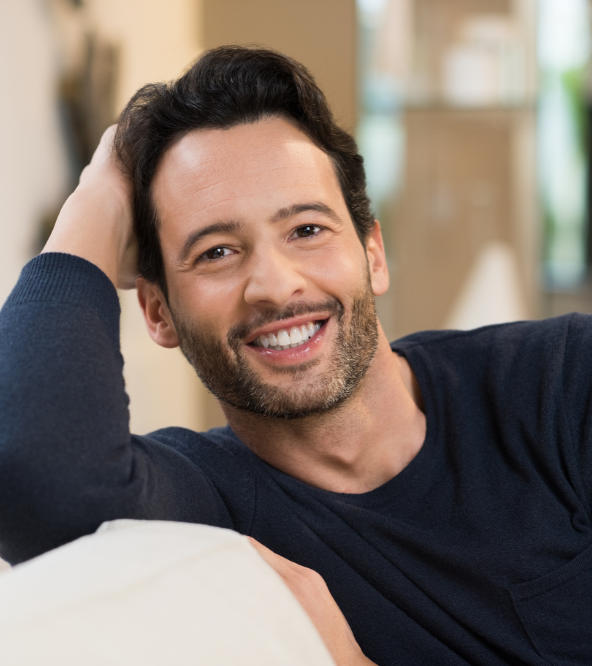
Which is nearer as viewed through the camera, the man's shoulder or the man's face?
the man's face

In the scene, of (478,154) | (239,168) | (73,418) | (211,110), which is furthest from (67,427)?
(478,154)

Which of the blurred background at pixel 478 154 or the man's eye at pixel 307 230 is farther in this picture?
the blurred background at pixel 478 154

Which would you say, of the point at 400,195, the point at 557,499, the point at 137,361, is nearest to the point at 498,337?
the point at 557,499

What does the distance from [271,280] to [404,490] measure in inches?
14.4

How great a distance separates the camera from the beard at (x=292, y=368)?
1323mm

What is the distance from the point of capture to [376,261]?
1604mm

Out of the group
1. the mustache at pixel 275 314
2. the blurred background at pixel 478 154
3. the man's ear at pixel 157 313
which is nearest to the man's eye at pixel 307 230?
the mustache at pixel 275 314

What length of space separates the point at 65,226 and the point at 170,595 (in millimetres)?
693

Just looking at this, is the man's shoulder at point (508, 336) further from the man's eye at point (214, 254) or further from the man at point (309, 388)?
the man's eye at point (214, 254)

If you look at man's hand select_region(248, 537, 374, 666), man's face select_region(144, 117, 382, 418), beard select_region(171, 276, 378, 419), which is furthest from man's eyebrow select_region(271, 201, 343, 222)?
man's hand select_region(248, 537, 374, 666)

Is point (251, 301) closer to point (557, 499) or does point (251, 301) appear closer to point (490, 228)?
point (557, 499)

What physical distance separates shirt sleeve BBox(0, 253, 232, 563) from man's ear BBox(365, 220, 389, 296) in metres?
0.49

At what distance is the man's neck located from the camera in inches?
54.6

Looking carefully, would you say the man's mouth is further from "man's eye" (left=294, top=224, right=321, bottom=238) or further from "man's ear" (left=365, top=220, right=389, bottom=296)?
"man's ear" (left=365, top=220, right=389, bottom=296)
